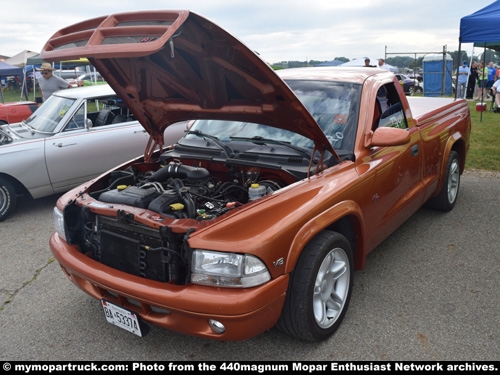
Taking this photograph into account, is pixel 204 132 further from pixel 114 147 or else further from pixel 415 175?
pixel 114 147

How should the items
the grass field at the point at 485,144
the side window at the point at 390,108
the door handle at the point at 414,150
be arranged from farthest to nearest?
the grass field at the point at 485,144 → the door handle at the point at 414,150 → the side window at the point at 390,108

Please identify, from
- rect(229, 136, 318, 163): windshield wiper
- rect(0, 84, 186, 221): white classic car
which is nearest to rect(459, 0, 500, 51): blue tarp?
rect(0, 84, 186, 221): white classic car

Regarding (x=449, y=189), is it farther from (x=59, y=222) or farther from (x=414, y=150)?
(x=59, y=222)

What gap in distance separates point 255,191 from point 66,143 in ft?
11.9

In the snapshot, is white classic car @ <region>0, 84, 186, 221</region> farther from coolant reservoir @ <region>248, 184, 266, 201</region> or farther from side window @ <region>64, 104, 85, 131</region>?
coolant reservoir @ <region>248, 184, 266, 201</region>

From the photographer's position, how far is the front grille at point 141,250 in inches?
92.7

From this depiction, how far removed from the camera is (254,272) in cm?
220

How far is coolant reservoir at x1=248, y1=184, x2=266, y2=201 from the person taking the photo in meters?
2.80

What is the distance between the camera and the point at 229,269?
2205 millimetres

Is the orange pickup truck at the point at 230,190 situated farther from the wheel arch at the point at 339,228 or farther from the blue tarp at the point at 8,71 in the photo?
the blue tarp at the point at 8,71

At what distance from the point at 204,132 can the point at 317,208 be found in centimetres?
156

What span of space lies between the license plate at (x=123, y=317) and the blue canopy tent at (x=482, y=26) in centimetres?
697

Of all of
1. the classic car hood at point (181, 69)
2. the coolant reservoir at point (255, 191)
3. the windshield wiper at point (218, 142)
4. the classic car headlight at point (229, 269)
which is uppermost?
the classic car hood at point (181, 69)

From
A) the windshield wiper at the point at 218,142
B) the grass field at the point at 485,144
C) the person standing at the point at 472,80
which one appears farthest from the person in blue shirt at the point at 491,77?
the windshield wiper at the point at 218,142
